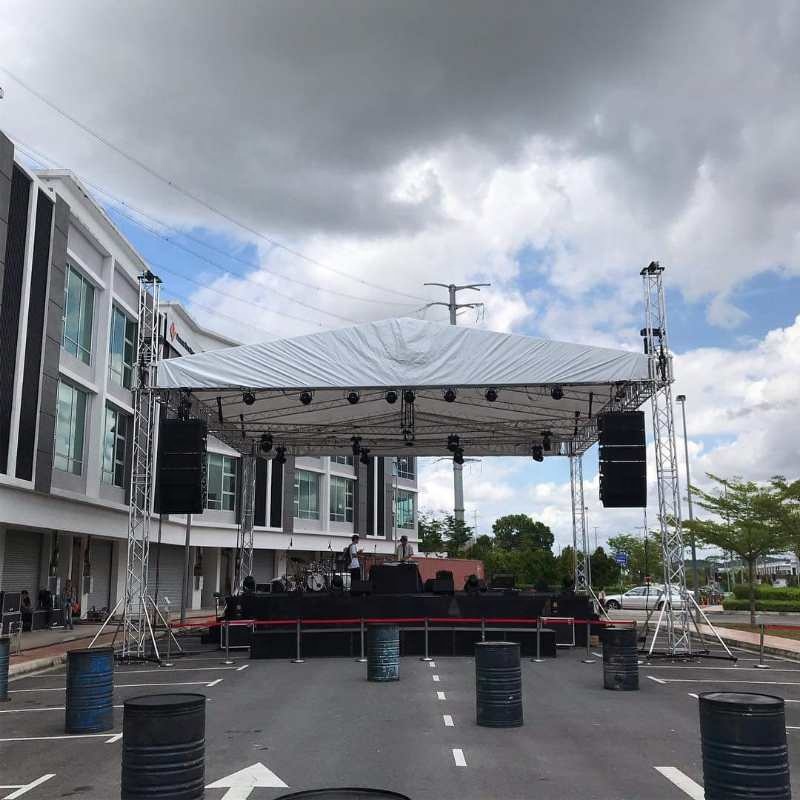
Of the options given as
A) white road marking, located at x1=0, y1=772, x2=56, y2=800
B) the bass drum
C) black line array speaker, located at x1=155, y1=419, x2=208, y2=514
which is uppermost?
black line array speaker, located at x1=155, y1=419, x2=208, y2=514

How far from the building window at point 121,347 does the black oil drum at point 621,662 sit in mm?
23695

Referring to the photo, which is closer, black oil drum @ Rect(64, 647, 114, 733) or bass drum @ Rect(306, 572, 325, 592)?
black oil drum @ Rect(64, 647, 114, 733)

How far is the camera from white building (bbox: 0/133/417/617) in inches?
946

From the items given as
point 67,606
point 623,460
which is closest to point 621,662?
point 623,460

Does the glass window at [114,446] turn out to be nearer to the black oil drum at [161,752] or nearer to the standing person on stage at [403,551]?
the standing person on stage at [403,551]

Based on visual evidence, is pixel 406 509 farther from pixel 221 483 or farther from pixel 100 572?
pixel 100 572

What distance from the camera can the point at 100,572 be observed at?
116ft

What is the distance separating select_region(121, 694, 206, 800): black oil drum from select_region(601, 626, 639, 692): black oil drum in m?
9.06

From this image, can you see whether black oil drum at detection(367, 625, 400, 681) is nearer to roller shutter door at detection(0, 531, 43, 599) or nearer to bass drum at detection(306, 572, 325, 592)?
bass drum at detection(306, 572, 325, 592)

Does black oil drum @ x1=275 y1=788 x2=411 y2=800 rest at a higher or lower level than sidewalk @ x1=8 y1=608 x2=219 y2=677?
higher

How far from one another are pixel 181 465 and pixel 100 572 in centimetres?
1938

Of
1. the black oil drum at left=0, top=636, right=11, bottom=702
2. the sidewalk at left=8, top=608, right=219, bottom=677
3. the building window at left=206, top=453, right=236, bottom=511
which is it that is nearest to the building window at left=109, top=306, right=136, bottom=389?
the sidewalk at left=8, top=608, right=219, bottom=677

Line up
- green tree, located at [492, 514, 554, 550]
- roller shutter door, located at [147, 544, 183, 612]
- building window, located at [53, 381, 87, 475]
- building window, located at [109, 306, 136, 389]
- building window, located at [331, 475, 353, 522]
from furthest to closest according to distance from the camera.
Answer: green tree, located at [492, 514, 554, 550] → building window, located at [331, 475, 353, 522] → roller shutter door, located at [147, 544, 183, 612] → building window, located at [109, 306, 136, 389] → building window, located at [53, 381, 87, 475]

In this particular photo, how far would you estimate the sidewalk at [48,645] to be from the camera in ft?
60.4
